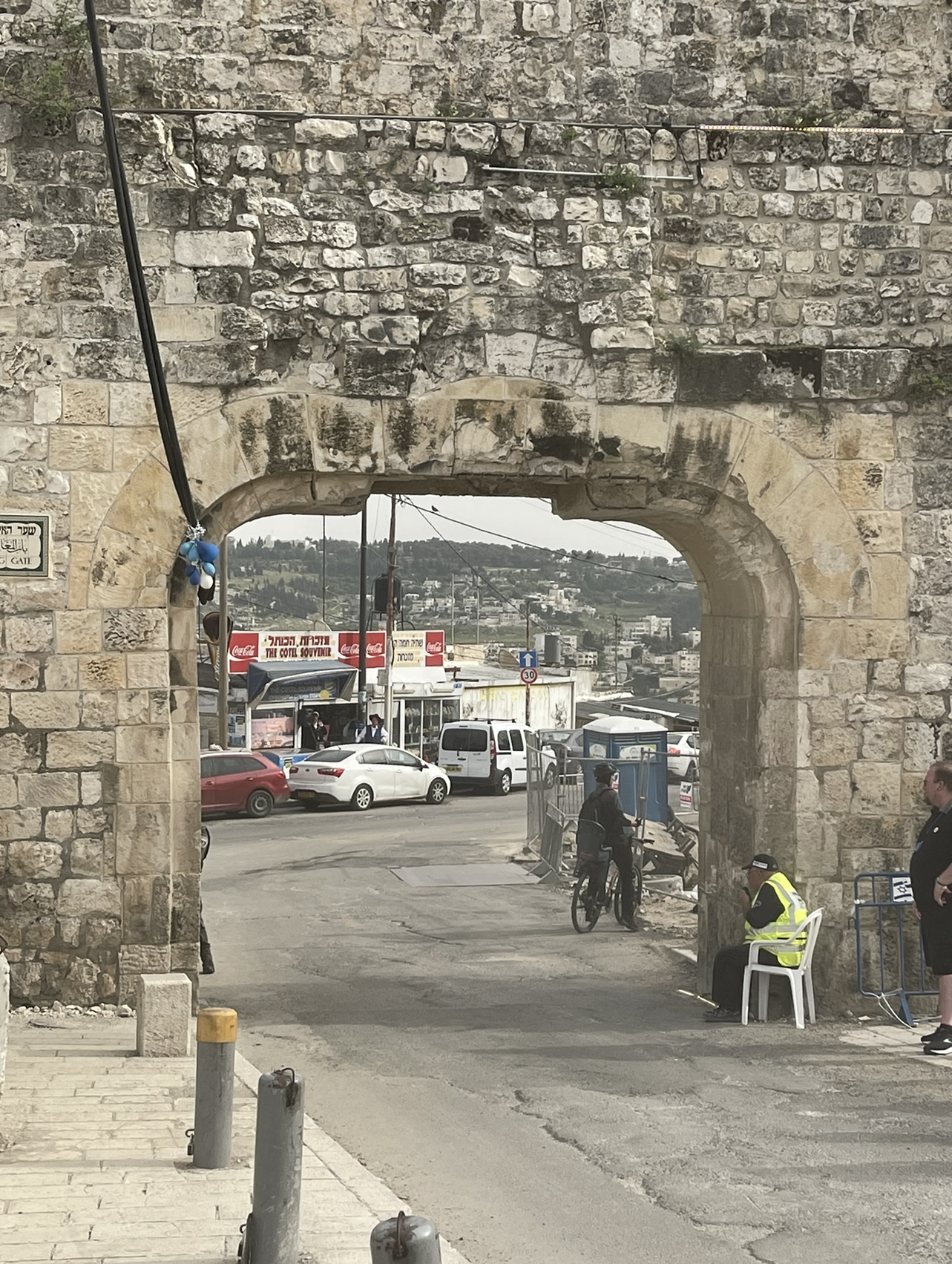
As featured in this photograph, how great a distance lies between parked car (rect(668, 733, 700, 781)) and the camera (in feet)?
98.8

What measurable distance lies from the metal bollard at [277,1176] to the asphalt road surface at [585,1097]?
820mm

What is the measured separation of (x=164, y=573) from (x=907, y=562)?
4393 millimetres

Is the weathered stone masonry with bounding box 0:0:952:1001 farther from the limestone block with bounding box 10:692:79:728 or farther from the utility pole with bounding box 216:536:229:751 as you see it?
the utility pole with bounding box 216:536:229:751

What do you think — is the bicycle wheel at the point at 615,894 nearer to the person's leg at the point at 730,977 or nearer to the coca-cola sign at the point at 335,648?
the person's leg at the point at 730,977

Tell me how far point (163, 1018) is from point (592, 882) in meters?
6.33

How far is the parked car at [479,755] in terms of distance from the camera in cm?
3127

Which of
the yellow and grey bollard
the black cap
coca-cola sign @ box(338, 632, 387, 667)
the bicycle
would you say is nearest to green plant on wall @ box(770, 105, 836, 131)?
the black cap

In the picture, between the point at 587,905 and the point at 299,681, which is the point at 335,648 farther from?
the point at 587,905

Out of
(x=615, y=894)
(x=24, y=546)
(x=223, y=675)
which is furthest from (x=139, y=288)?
(x=223, y=675)

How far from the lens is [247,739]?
108 feet

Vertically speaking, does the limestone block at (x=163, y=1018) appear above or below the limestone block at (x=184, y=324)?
below

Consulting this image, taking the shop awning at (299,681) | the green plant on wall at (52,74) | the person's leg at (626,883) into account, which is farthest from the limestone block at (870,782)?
the shop awning at (299,681)

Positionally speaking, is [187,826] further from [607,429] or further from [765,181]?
[765,181]

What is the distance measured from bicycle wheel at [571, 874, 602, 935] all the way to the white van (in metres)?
17.7
